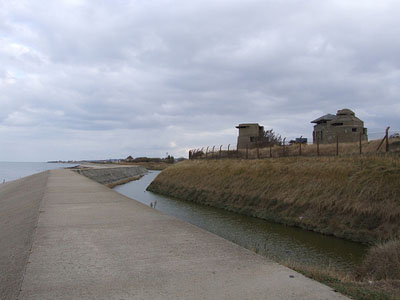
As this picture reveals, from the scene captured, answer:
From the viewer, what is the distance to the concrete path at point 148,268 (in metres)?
4.42

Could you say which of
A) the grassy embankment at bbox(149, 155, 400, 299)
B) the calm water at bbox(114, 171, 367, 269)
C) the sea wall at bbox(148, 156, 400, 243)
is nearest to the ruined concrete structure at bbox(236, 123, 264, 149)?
the sea wall at bbox(148, 156, 400, 243)

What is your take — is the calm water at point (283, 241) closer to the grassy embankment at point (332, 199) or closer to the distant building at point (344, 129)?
the grassy embankment at point (332, 199)

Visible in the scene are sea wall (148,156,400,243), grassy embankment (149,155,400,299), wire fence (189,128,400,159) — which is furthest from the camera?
wire fence (189,128,400,159)

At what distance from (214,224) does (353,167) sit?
8.73 meters

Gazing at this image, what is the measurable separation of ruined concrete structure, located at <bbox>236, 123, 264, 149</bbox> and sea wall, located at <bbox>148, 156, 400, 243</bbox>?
85.5 feet

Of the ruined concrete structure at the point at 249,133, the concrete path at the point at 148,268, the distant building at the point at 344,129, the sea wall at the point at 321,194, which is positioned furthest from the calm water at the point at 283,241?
the ruined concrete structure at the point at 249,133

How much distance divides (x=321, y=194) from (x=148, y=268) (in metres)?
14.7

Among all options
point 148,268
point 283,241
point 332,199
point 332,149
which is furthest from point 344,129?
point 148,268

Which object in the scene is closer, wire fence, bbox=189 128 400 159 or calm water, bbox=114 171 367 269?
calm water, bbox=114 171 367 269

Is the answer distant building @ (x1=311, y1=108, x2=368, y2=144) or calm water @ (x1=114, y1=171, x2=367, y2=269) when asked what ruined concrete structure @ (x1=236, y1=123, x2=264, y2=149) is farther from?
calm water @ (x1=114, y1=171, x2=367, y2=269)

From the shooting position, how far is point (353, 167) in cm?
1802

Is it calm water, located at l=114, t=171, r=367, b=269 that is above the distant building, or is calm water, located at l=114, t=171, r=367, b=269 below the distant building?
below

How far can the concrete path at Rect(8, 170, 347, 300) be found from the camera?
14.5 ft

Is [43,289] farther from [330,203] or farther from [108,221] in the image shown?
[330,203]
